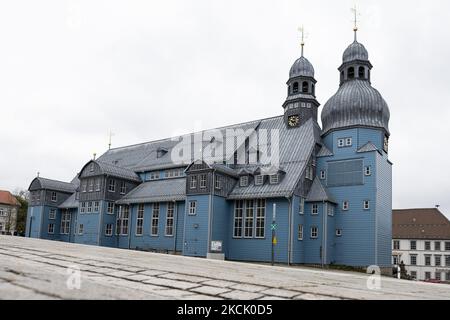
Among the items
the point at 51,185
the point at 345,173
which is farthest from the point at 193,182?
the point at 51,185

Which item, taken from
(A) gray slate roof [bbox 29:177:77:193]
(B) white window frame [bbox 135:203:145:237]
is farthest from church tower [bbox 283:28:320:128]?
(A) gray slate roof [bbox 29:177:77:193]

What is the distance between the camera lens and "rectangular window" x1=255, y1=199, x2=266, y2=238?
40188 mm

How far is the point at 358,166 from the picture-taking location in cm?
4031

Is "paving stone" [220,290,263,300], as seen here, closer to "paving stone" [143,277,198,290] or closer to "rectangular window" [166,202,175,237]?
"paving stone" [143,277,198,290]

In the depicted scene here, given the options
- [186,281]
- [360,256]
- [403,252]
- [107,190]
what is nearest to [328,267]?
[360,256]

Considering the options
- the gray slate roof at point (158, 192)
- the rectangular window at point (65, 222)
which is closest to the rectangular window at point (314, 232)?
the gray slate roof at point (158, 192)

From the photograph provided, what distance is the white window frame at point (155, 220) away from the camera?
4759 centimetres

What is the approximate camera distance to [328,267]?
3831 centimetres

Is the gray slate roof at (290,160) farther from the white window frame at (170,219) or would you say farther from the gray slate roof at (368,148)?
the white window frame at (170,219)

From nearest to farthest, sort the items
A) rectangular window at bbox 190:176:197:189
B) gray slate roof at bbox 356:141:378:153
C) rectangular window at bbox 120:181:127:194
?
gray slate roof at bbox 356:141:378:153
rectangular window at bbox 190:176:197:189
rectangular window at bbox 120:181:127:194

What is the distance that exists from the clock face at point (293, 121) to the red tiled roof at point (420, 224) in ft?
143

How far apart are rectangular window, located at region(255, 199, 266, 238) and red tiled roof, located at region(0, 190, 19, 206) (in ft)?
254

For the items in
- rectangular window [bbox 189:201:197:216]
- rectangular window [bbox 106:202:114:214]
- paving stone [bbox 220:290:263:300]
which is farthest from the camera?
rectangular window [bbox 106:202:114:214]
